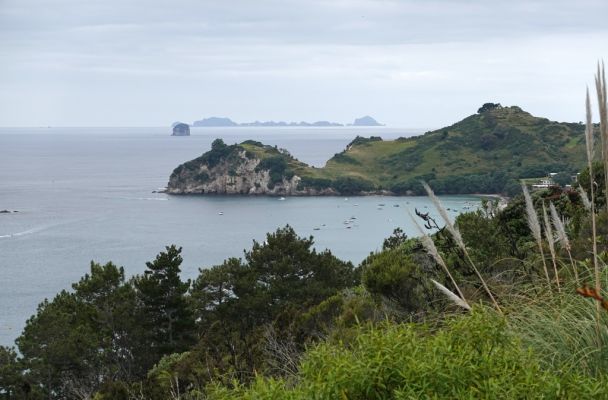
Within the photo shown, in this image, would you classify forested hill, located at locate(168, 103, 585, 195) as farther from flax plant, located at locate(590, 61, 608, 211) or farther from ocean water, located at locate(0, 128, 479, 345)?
flax plant, located at locate(590, 61, 608, 211)

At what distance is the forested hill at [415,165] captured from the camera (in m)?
126

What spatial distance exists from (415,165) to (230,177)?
106ft

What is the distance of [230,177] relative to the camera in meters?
131

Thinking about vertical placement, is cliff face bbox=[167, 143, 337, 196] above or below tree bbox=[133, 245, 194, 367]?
above

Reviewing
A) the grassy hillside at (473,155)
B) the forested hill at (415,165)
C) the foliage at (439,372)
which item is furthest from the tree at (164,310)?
the grassy hillside at (473,155)

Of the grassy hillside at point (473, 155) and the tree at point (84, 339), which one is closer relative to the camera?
the tree at point (84, 339)

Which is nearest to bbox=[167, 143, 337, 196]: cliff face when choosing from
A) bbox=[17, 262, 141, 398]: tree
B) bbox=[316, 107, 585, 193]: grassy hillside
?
bbox=[316, 107, 585, 193]: grassy hillside

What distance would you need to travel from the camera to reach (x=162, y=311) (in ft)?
93.9

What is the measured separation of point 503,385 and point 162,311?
1002 inches

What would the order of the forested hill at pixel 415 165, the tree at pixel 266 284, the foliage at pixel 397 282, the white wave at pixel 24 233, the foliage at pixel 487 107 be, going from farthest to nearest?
the foliage at pixel 487 107
the forested hill at pixel 415 165
the white wave at pixel 24 233
the tree at pixel 266 284
the foliage at pixel 397 282

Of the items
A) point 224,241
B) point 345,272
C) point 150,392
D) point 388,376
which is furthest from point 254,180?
point 388,376

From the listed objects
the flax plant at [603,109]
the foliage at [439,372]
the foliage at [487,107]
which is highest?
the foliage at [487,107]

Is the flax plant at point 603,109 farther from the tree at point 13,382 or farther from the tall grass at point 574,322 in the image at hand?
the tree at point 13,382

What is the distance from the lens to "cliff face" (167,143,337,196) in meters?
128
